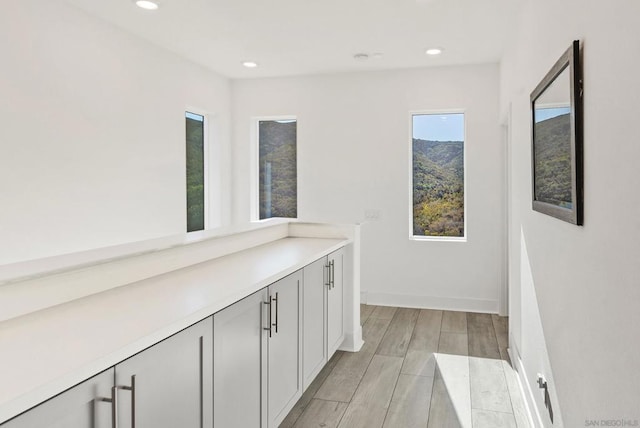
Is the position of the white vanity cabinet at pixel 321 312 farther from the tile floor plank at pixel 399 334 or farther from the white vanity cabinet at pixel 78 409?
the white vanity cabinet at pixel 78 409

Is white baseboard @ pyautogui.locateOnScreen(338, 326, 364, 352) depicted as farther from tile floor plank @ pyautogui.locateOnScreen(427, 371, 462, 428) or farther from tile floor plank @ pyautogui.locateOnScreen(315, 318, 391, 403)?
tile floor plank @ pyautogui.locateOnScreen(427, 371, 462, 428)

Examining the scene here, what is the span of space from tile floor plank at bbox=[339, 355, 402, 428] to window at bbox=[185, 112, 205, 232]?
2.56 meters

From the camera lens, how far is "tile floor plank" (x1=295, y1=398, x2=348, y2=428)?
8.36ft

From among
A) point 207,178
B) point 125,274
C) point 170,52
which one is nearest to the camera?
point 125,274

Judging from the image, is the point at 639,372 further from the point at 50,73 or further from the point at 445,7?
the point at 50,73

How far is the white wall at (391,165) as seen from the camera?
4.88 meters

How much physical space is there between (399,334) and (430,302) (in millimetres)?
1051

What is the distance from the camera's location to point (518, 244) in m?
3.17

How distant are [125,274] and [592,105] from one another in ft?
5.90

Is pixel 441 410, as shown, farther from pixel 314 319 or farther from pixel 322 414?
pixel 314 319

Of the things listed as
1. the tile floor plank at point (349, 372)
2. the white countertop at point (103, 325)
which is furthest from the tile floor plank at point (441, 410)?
the white countertop at point (103, 325)

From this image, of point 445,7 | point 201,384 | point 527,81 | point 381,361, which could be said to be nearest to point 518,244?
point 527,81

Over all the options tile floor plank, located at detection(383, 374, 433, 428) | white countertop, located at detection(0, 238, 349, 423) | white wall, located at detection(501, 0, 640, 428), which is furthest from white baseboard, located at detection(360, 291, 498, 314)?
white countertop, located at detection(0, 238, 349, 423)

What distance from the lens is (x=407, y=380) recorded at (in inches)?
123
